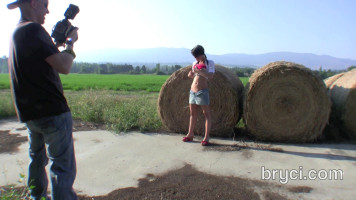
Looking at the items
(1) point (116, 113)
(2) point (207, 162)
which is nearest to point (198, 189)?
(2) point (207, 162)

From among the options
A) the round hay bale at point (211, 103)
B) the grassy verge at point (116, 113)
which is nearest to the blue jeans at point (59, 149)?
the grassy verge at point (116, 113)

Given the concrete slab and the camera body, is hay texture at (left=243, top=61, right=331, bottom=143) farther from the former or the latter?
the camera body

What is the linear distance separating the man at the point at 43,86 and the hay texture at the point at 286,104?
140 inches

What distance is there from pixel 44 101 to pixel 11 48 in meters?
0.50

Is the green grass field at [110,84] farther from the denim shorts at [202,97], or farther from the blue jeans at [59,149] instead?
the blue jeans at [59,149]

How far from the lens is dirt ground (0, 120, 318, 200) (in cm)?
303

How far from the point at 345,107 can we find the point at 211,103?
237 cm

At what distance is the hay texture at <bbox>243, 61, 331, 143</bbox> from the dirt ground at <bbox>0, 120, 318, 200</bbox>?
1.87 metres

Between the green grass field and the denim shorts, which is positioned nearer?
the denim shorts

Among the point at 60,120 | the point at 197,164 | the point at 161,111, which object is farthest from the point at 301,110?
the point at 60,120

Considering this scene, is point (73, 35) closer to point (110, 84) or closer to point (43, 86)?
point (43, 86)

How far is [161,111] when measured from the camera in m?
5.78

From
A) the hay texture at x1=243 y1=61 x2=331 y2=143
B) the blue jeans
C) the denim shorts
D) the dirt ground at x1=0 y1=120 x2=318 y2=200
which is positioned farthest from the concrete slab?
the blue jeans

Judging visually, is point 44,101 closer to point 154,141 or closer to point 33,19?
point 33,19
